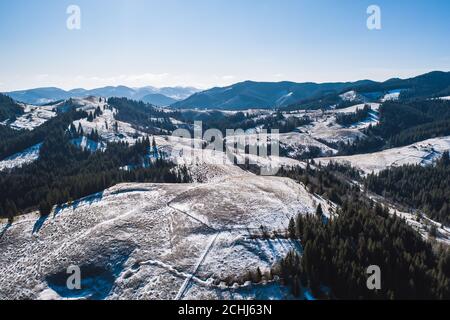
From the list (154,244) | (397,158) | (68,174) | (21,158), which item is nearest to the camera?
(154,244)

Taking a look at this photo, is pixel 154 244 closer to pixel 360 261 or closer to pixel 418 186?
pixel 360 261

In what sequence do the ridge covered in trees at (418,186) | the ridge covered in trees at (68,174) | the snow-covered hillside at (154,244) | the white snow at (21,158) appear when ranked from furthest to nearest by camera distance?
the white snow at (21,158) < the ridge covered in trees at (418,186) < the ridge covered in trees at (68,174) < the snow-covered hillside at (154,244)

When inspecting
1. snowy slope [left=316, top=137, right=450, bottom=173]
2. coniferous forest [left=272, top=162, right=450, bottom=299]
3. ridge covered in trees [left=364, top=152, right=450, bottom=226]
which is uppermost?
coniferous forest [left=272, top=162, right=450, bottom=299]

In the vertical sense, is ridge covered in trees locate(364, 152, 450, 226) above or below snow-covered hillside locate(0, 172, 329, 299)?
below

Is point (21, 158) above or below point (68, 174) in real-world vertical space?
above

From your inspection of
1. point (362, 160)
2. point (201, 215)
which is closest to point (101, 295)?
point (201, 215)

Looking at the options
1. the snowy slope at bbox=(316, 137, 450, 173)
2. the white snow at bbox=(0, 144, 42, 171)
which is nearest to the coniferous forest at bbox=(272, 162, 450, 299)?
the snowy slope at bbox=(316, 137, 450, 173)

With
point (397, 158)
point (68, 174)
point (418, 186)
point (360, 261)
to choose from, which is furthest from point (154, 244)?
point (397, 158)

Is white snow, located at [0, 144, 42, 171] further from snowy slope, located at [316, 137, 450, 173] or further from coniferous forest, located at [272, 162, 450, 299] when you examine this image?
coniferous forest, located at [272, 162, 450, 299]

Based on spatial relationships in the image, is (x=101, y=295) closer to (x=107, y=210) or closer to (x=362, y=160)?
(x=107, y=210)

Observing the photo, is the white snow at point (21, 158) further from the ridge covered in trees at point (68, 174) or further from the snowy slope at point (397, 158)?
the snowy slope at point (397, 158)

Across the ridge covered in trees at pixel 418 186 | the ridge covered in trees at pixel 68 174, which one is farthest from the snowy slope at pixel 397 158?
the ridge covered in trees at pixel 68 174
